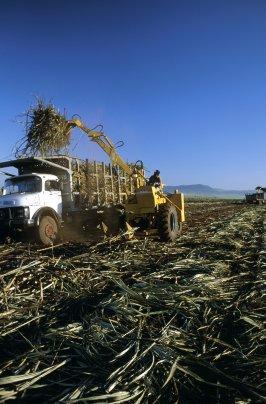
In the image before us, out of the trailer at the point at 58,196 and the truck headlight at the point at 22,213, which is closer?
the truck headlight at the point at 22,213

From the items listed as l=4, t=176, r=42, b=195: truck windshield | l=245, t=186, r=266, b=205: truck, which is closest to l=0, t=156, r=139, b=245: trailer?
l=4, t=176, r=42, b=195: truck windshield

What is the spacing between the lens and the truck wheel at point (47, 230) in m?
13.6

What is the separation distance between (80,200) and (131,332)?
10979 millimetres

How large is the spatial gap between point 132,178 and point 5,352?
13.7 meters

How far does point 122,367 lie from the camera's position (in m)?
4.12

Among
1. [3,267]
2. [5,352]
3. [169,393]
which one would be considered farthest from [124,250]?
[169,393]

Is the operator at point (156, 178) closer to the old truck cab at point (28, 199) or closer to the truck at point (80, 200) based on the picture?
the truck at point (80, 200)

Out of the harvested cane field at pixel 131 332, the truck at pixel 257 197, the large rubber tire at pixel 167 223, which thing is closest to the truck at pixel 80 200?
the large rubber tire at pixel 167 223

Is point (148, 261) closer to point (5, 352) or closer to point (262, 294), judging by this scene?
point (262, 294)

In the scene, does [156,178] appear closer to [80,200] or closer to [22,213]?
[80,200]

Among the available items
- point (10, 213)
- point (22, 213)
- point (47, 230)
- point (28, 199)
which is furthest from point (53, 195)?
point (10, 213)

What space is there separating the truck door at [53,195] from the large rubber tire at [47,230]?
0.56 meters

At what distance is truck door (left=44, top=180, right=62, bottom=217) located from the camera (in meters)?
14.5

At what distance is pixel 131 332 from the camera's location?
501 centimetres
